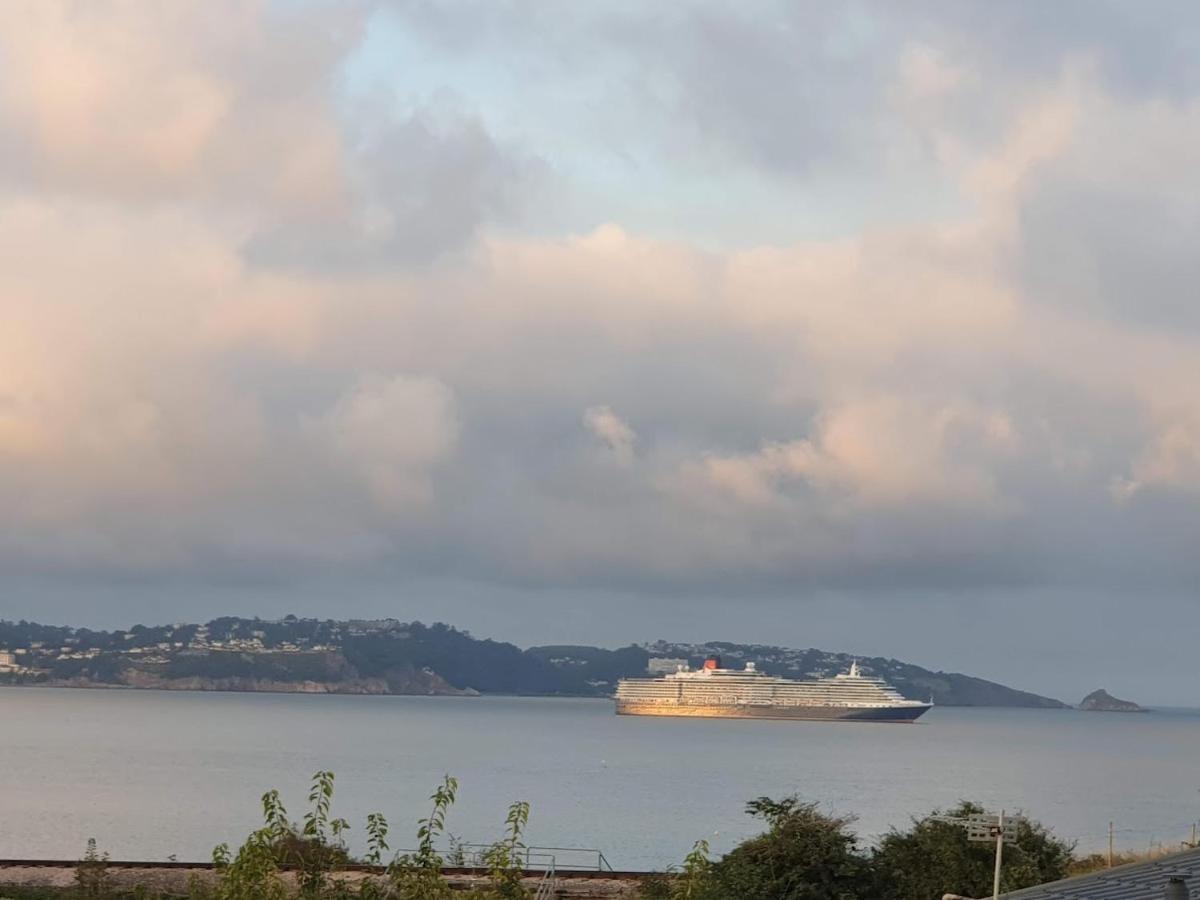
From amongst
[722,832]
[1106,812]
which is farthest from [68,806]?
[1106,812]

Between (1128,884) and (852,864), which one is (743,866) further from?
(1128,884)

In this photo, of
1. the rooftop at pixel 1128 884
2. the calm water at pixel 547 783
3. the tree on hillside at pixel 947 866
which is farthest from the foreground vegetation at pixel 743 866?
the calm water at pixel 547 783

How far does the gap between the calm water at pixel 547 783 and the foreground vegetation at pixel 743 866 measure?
31.1 m

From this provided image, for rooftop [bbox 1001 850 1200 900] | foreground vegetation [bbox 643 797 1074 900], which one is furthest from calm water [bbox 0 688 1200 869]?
rooftop [bbox 1001 850 1200 900]

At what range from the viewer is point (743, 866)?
30609mm

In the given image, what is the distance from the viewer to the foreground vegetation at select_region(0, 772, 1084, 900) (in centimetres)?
2278

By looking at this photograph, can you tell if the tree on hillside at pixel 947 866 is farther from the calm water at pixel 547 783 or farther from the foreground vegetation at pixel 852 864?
the calm water at pixel 547 783

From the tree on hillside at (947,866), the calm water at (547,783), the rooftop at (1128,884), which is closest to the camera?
the rooftop at (1128,884)

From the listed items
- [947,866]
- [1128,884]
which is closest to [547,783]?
[947,866]

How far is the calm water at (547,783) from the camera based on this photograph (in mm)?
75812

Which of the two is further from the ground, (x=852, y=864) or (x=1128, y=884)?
(x=1128, y=884)

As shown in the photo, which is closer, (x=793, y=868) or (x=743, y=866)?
(x=793, y=868)

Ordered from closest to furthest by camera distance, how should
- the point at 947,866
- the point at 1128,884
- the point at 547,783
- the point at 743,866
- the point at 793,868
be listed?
the point at 1128,884, the point at 793,868, the point at 743,866, the point at 947,866, the point at 547,783

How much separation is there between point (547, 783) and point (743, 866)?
263 feet
